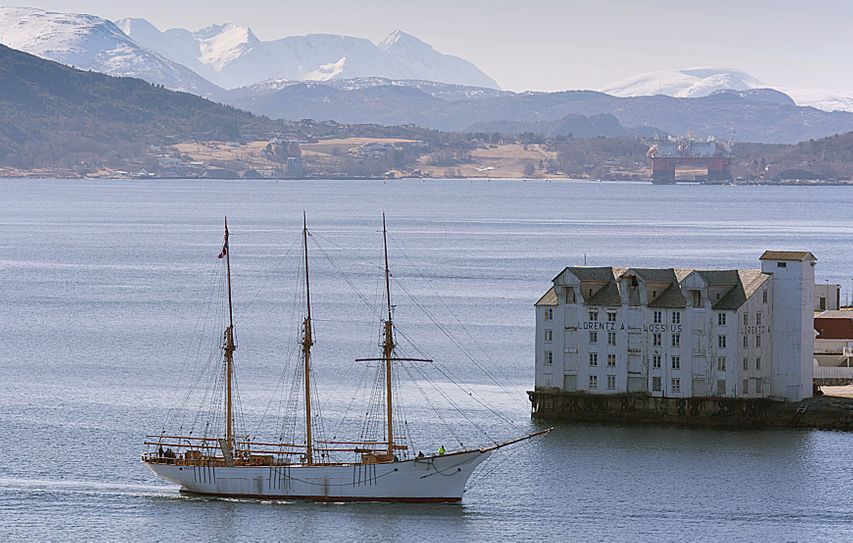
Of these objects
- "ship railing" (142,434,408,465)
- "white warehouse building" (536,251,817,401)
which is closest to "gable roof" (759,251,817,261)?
"white warehouse building" (536,251,817,401)

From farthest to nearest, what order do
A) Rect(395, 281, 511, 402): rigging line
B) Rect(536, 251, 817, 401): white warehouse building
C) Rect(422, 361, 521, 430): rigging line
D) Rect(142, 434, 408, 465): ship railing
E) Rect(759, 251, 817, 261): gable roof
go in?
Rect(395, 281, 511, 402): rigging line, Rect(422, 361, 521, 430): rigging line, Rect(759, 251, 817, 261): gable roof, Rect(536, 251, 817, 401): white warehouse building, Rect(142, 434, 408, 465): ship railing

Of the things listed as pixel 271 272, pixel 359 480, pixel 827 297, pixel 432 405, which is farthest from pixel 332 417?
pixel 271 272

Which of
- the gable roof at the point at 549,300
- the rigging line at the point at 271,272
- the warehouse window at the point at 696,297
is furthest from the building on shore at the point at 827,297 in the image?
the rigging line at the point at 271,272

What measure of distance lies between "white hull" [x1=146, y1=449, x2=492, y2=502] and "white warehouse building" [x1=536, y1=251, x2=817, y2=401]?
642 inches

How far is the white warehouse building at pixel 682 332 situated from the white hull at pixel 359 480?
1631 cm

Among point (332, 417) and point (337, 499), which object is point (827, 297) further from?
point (337, 499)

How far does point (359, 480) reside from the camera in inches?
2461

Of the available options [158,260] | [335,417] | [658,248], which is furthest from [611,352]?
[658,248]

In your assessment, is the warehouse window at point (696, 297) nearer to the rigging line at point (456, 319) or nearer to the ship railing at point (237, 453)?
the rigging line at point (456, 319)

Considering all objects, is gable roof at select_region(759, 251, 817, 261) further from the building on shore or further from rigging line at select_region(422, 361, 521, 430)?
the building on shore

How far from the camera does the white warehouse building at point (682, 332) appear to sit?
76625 millimetres

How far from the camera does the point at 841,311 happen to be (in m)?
94.8

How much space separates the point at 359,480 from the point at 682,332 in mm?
20733

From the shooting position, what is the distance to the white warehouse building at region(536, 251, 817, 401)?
251ft
